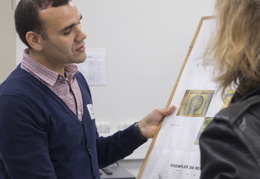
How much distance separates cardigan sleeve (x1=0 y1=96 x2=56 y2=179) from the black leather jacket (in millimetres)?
871

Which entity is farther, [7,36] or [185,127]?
[7,36]

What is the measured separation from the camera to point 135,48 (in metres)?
3.30

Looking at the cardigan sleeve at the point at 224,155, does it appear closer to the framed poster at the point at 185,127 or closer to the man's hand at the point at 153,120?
the framed poster at the point at 185,127

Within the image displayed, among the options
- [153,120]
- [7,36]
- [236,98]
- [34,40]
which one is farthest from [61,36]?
[7,36]

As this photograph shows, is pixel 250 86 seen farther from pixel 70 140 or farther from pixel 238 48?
pixel 70 140

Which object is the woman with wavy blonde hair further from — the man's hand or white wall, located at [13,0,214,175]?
white wall, located at [13,0,214,175]

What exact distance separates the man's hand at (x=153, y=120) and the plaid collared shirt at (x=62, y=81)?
308mm

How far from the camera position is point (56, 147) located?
63.7 inches

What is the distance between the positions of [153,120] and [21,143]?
611mm

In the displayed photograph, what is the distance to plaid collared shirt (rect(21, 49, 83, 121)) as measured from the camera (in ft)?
5.51

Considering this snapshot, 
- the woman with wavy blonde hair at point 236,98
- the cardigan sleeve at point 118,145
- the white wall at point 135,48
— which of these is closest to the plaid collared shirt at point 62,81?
the cardigan sleeve at point 118,145

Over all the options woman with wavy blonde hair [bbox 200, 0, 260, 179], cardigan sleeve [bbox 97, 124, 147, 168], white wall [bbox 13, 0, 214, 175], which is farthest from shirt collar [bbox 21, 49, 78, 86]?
white wall [bbox 13, 0, 214, 175]

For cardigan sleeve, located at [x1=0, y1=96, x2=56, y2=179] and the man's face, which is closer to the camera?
cardigan sleeve, located at [x1=0, y1=96, x2=56, y2=179]

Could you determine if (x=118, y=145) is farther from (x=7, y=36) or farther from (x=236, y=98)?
(x=7, y=36)
